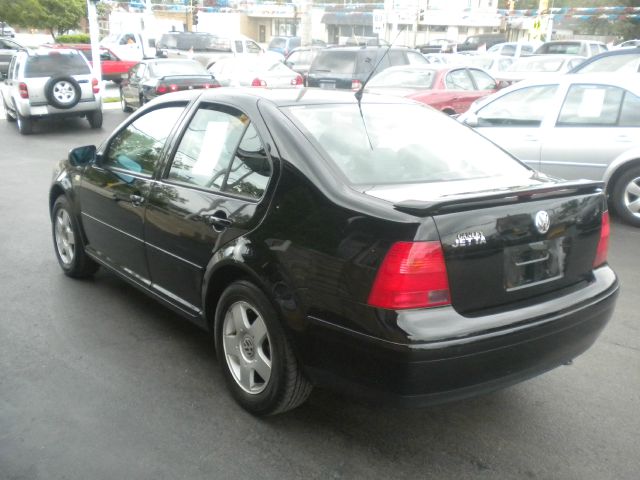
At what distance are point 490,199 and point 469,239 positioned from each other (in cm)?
22

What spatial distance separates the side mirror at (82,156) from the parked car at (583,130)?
455 centimetres

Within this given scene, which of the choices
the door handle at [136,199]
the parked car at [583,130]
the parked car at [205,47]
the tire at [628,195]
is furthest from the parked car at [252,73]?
the door handle at [136,199]

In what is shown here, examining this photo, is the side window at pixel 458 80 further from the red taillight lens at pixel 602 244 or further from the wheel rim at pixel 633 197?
the red taillight lens at pixel 602 244

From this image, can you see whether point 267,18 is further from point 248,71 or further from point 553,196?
point 553,196

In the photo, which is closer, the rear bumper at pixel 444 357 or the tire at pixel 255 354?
the rear bumper at pixel 444 357

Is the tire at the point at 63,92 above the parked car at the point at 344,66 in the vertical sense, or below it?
below

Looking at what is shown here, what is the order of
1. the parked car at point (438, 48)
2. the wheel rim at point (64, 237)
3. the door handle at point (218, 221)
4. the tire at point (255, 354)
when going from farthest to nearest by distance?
the parked car at point (438, 48) < the wheel rim at point (64, 237) < the door handle at point (218, 221) < the tire at point (255, 354)

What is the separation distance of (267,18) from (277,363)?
2709 inches

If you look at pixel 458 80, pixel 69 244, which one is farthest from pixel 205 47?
pixel 69 244

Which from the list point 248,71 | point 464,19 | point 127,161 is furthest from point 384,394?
point 464,19

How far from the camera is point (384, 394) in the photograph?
2605mm

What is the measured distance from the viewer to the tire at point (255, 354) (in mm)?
2943

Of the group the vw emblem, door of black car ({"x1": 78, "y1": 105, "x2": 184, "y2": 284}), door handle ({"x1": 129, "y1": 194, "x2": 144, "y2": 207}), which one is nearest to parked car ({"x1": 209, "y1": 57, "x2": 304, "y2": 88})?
door of black car ({"x1": 78, "y1": 105, "x2": 184, "y2": 284})

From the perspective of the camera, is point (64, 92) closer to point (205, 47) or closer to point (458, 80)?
point (458, 80)
